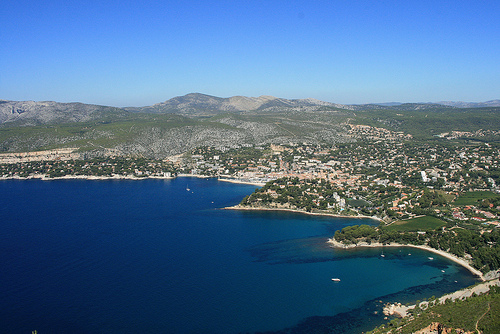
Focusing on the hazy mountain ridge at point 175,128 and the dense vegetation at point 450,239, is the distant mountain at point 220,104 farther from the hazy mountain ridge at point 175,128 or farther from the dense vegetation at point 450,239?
the dense vegetation at point 450,239

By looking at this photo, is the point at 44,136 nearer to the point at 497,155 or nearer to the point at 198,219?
the point at 198,219

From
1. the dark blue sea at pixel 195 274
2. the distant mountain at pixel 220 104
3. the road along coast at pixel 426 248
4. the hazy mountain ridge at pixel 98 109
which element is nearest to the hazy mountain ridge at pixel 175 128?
the hazy mountain ridge at pixel 98 109

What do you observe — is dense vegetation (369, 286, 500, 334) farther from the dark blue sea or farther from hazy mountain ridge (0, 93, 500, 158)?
hazy mountain ridge (0, 93, 500, 158)

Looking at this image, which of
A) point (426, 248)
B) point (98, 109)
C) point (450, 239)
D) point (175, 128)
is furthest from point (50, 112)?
point (450, 239)

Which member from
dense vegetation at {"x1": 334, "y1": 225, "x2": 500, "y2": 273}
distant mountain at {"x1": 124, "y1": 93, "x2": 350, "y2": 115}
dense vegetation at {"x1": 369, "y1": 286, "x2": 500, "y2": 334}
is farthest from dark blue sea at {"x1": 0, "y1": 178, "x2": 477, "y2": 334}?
distant mountain at {"x1": 124, "y1": 93, "x2": 350, "y2": 115}

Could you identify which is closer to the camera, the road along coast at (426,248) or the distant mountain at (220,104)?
the road along coast at (426,248)

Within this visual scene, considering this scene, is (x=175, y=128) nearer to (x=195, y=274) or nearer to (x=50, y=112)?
(x=50, y=112)

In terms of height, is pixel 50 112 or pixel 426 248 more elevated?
pixel 50 112

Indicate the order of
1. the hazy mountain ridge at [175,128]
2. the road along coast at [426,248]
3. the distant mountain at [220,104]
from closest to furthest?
the road along coast at [426,248] < the hazy mountain ridge at [175,128] < the distant mountain at [220,104]
